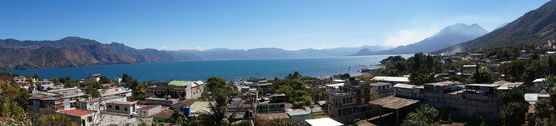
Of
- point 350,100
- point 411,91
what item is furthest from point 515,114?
point 350,100

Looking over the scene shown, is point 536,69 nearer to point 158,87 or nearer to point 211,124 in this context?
point 211,124

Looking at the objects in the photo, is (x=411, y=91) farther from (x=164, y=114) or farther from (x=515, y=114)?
(x=164, y=114)

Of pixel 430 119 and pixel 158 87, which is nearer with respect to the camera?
pixel 430 119

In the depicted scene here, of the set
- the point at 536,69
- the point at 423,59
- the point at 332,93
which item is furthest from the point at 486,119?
the point at 423,59

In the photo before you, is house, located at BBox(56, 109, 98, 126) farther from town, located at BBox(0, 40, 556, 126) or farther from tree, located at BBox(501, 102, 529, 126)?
tree, located at BBox(501, 102, 529, 126)

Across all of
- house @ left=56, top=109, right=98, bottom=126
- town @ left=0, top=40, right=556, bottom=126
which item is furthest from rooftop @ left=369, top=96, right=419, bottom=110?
house @ left=56, top=109, right=98, bottom=126

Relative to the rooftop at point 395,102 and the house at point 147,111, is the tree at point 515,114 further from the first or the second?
the house at point 147,111
